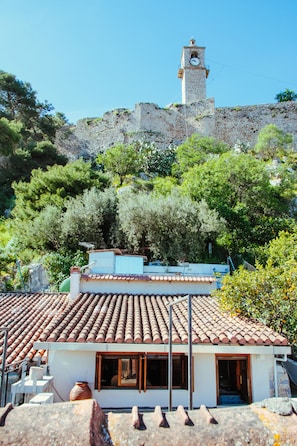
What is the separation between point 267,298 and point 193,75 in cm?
4007

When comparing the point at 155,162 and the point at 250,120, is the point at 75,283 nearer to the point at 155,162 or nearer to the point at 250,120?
the point at 155,162

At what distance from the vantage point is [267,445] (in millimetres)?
1461

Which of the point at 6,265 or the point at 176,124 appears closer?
the point at 6,265

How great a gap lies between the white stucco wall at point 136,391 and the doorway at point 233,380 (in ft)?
0.71

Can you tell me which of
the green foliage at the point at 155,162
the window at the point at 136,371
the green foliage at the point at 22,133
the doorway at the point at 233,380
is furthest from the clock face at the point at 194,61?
the window at the point at 136,371

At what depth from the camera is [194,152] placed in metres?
30.6

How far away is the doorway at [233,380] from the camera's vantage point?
24.5 feet

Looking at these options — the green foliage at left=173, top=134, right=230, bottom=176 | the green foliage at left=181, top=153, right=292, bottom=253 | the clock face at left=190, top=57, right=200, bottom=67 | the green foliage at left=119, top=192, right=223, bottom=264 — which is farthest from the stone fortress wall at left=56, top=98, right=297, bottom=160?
the green foliage at left=119, top=192, right=223, bottom=264

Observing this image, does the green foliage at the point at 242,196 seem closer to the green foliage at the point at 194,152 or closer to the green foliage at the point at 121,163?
the green foliage at the point at 194,152

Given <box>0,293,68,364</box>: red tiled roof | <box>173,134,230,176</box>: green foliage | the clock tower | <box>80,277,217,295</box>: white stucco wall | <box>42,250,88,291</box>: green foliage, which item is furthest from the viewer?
→ the clock tower

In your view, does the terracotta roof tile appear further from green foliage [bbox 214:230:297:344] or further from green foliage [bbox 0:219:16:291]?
green foliage [bbox 0:219:16:291]

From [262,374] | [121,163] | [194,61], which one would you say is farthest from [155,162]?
[262,374]

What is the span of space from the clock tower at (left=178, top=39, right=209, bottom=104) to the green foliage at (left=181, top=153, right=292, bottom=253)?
2174 centimetres

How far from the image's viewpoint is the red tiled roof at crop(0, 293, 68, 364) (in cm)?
807
